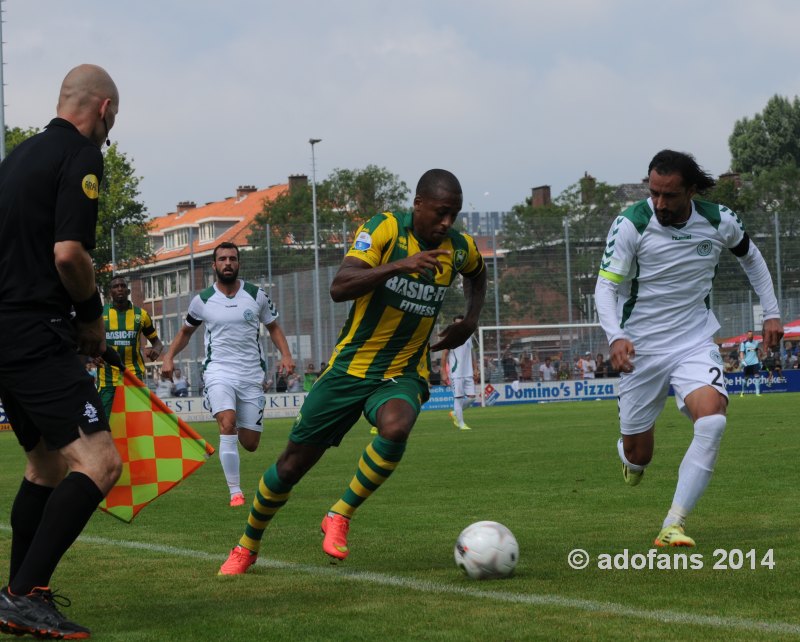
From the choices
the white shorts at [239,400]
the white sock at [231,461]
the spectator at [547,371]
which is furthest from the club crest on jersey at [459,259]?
the spectator at [547,371]

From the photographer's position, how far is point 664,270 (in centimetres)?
836

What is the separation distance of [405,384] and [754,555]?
2174 millimetres

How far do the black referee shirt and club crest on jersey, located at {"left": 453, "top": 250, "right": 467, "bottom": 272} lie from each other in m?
2.63

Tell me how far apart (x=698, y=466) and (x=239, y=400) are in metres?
5.83

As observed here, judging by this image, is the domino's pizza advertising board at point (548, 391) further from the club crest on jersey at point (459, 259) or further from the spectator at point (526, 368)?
the club crest on jersey at point (459, 259)

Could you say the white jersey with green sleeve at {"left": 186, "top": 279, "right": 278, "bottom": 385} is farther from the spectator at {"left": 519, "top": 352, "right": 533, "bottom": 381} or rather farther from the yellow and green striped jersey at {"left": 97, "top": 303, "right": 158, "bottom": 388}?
the spectator at {"left": 519, "top": 352, "right": 533, "bottom": 381}

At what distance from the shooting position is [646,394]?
8523mm

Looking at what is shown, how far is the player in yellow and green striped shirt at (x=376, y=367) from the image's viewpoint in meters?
7.32

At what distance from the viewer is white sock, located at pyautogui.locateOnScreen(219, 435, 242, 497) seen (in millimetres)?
12164

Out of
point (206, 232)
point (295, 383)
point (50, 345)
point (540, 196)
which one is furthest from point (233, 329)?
point (206, 232)

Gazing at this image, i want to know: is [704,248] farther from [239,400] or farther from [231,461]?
[239,400]

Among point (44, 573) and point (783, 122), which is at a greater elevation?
point (783, 122)

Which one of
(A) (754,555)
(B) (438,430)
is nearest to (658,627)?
(A) (754,555)

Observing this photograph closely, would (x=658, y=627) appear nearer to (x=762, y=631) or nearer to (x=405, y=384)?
(x=762, y=631)
